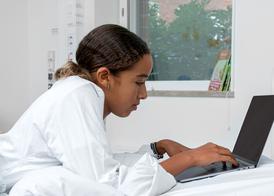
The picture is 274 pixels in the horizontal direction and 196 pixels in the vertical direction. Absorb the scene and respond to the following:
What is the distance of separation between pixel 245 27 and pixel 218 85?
372 mm

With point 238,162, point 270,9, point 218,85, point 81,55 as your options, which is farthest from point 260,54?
point 81,55

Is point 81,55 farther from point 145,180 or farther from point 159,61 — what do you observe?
point 159,61

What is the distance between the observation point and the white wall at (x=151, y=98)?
5.66ft

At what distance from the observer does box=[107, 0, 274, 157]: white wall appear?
171cm

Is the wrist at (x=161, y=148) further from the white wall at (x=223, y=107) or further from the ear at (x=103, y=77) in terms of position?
the white wall at (x=223, y=107)

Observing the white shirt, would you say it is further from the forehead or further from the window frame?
the window frame

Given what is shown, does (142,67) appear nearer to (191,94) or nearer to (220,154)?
(220,154)

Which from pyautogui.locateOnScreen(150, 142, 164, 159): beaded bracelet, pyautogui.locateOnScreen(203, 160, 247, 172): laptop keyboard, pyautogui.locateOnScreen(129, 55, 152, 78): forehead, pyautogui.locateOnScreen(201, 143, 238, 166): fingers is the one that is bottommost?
pyautogui.locateOnScreen(150, 142, 164, 159): beaded bracelet

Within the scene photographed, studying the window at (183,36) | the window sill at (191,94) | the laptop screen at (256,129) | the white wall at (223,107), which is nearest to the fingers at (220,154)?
the laptop screen at (256,129)

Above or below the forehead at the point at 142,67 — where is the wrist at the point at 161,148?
below

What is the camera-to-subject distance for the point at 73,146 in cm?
82

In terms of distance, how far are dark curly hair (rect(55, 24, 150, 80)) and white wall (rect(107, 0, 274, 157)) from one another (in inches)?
31.6

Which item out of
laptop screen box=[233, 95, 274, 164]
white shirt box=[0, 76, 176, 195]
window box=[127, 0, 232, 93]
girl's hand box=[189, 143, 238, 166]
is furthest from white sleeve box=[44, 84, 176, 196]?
window box=[127, 0, 232, 93]

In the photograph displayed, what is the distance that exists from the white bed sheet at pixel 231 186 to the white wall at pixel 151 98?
31.3 inches
